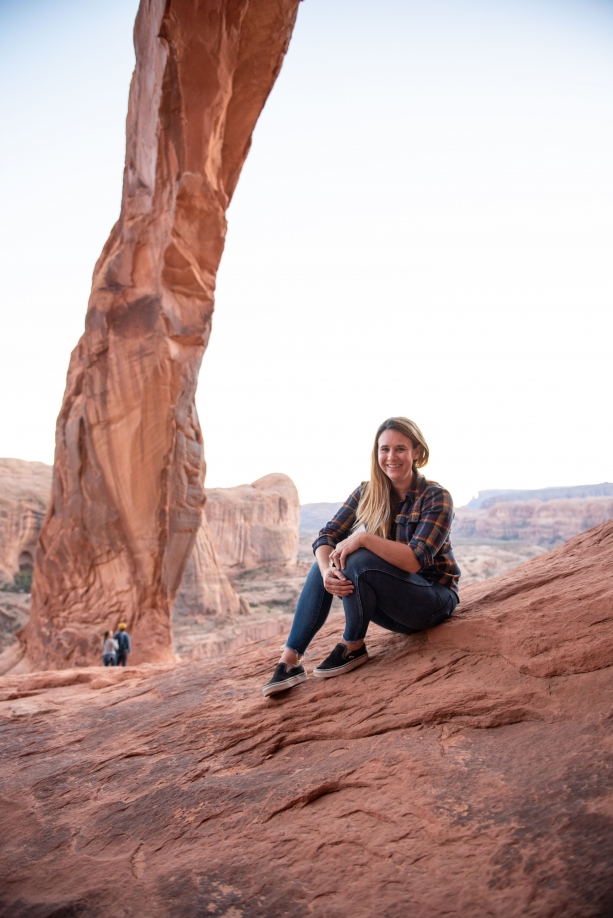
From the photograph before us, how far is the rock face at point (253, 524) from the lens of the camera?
3475 cm

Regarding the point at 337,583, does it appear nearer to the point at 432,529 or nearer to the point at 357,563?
the point at 357,563

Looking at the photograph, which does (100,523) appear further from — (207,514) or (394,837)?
(207,514)

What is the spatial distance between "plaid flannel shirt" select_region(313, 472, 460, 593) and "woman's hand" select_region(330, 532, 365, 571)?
0.69 ft

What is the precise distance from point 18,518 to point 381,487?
2338 centimetres

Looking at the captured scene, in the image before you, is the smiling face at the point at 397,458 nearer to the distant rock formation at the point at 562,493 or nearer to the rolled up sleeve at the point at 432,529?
the rolled up sleeve at the point at 432,529

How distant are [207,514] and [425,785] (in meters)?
32.9

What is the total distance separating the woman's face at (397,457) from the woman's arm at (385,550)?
0.42m

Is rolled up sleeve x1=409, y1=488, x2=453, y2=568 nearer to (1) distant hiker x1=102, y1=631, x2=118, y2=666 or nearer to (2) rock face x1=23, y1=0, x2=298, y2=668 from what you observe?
(2) rock face x1=23, y1=0, x2=298, y2=668

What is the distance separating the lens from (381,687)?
8.68 ft

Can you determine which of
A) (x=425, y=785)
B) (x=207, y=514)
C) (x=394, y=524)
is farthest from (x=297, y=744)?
(x=207, y=514)

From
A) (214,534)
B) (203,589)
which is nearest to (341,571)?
(203,589)

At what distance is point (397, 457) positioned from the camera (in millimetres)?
2916

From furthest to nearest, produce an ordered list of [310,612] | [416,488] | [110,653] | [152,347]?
[152,347], [110,653], [416,488], [310,612]

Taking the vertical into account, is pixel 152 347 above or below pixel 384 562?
above
